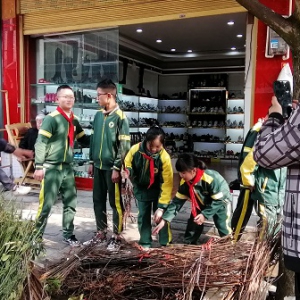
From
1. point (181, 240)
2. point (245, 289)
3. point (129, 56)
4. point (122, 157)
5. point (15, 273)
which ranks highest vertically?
point (129, 56)

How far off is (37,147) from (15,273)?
7.59 feet

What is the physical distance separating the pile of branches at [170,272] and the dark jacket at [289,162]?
1.12 feet

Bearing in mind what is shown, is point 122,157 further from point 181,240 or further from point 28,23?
point 28,23

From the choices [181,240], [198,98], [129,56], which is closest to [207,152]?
[198,98]

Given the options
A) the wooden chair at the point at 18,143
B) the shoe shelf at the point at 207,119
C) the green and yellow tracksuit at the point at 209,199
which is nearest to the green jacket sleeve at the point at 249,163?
the green and yellow tracksuit at the point at 209,199

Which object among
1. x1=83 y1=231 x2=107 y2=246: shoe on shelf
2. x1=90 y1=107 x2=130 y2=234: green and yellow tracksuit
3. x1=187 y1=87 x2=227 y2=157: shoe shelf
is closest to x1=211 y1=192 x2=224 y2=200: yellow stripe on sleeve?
x1=90 y1=107 x2=130 y2=234: green and yellow tracksuit

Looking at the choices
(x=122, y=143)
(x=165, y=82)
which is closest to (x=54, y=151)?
(x=122, y=143)

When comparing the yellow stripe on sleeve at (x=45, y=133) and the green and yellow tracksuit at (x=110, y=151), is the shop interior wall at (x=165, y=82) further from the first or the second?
the yellow stripe on sleeve at (x=45, y=133)

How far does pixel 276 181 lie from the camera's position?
3.42 metres

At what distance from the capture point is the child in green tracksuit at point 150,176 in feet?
11.9

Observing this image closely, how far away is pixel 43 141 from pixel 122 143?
83cm

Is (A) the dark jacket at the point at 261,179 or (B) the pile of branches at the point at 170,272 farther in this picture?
(A) the dark jacket at the point at 261,179

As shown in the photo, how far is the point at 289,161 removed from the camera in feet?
5.41

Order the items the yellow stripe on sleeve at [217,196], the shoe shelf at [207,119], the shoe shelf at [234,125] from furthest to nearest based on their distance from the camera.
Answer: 1. the shoe shelf at [207,119]
2. the shoe shelf at [234,125]
3. the yellow stripe on sleeve at [217,196]
